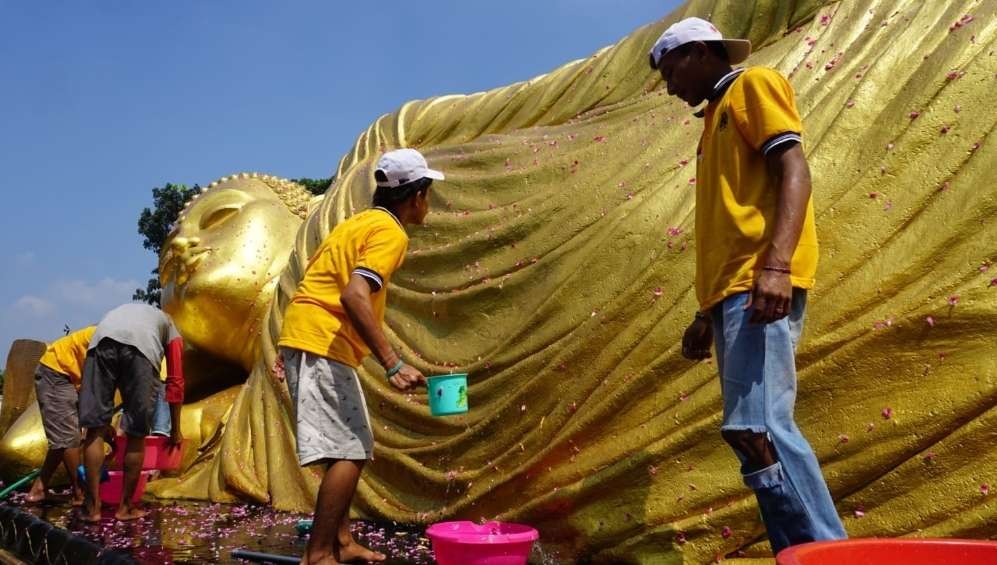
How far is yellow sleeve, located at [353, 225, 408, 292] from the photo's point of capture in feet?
7.63

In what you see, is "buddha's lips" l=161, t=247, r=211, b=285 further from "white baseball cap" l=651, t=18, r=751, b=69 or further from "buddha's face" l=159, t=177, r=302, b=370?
"white baseball cap" l=651, t=18, r=751, b=69

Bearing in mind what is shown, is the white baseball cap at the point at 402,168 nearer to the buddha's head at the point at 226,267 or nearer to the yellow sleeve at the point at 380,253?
the yellow sleeve at the point at 380,253

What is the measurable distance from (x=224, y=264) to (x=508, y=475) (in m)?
2.66

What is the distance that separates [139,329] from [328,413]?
177 cm

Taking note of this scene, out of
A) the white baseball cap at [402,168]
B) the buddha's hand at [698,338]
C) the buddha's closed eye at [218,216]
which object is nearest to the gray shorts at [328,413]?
the white baseball cap at [402,168]

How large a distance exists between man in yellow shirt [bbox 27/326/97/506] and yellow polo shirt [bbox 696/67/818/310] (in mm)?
3440

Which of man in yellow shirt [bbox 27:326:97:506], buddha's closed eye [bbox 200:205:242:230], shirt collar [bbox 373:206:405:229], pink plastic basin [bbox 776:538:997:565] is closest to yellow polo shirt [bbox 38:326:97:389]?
man in yellow shirt [bbox 27:326:97:506]

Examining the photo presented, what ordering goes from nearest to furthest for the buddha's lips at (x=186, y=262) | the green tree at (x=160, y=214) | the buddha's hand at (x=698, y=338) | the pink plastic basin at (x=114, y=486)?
the buddha's hand at (x=698, y=338) < the pink plastic basin at (x=114, y=486) < the buddha's lips at (x=186, y=262) < the green tree at (x=160, y=214)

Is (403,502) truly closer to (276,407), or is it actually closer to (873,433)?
(276,407)

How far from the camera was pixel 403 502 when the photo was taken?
3395mm

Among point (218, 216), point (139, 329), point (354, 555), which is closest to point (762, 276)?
point (354, 555)

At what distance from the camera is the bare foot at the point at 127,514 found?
3738 millimetres

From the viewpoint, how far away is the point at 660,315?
2803mm

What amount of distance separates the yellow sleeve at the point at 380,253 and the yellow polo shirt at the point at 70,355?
8.65 feet
